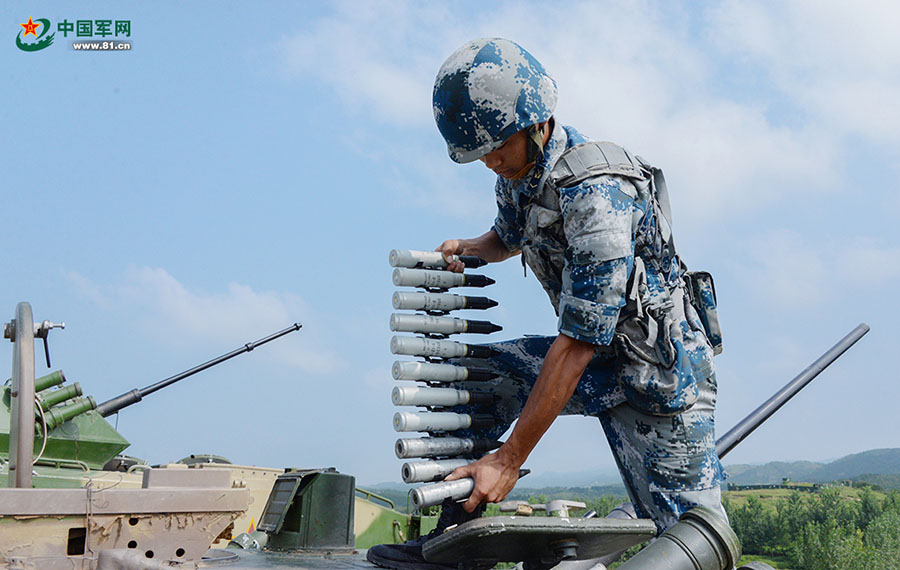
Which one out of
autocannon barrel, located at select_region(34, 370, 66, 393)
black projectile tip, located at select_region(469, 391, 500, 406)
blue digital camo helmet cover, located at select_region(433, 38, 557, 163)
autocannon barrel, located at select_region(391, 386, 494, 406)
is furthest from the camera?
autocannon barrel, located at select_region(34, 370, 66, 393)

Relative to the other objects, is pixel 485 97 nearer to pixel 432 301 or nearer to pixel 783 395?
pixel 432 301

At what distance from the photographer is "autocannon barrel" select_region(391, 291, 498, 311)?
4633 mm

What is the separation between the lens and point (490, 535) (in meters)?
3.16

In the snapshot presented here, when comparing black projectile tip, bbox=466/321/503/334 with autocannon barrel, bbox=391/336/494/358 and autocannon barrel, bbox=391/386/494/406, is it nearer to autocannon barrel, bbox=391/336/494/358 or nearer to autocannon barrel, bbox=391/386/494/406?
autocannon barrel, bbox=391/336/494/358

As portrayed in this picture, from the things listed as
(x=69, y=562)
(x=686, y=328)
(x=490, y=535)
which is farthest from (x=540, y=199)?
(x=69, y=562)

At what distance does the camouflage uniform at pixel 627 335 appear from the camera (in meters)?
3.89

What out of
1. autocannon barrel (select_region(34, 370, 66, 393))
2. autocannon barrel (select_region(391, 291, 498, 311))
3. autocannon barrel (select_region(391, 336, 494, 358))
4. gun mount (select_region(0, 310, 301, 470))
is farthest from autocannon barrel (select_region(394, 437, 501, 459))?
autocannon barrel (select_region(34, 370, 66, 393))

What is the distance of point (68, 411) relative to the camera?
11.0 meters

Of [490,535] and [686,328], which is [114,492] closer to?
[490,535]

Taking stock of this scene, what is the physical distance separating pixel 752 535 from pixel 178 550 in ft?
87.8

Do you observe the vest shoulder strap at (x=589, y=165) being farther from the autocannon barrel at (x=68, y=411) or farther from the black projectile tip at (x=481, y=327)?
the autocannon barrel at (x=68, y=411)

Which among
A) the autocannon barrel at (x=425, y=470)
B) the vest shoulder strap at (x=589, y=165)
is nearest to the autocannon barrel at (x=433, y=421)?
the autocannon barrel at (x=425, y=470)

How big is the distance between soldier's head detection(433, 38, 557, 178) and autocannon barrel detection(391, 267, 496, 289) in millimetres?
788

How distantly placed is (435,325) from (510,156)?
1.04 meters
